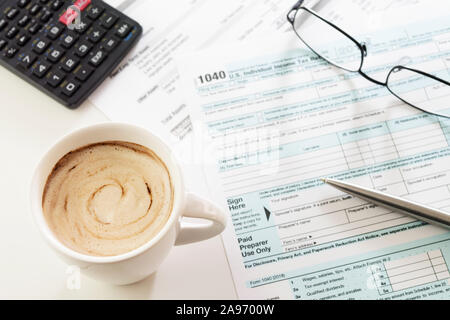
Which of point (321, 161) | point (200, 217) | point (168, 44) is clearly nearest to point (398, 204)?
point (321, 161)

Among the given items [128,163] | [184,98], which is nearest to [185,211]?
[128,163]

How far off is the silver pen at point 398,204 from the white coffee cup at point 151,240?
5.3 inches

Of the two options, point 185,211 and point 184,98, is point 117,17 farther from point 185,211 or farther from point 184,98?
point 185,211

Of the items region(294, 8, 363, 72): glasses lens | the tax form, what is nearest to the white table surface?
the tax form

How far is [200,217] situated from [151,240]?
0.05 meters

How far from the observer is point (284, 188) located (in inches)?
17.4

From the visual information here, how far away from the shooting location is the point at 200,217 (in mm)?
356

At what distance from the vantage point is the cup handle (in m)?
0.35

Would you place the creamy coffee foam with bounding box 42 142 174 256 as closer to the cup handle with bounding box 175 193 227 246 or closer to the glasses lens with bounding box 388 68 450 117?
the cup handle with bounding box 175 193 227 246

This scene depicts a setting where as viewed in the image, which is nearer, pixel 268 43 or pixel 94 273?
pixel 94 273

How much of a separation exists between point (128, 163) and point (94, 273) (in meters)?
0.09

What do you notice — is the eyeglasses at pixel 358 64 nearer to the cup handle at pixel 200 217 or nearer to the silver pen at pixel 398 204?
the silver pen at pixel 398 204

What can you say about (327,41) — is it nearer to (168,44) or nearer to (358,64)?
(358,64)
